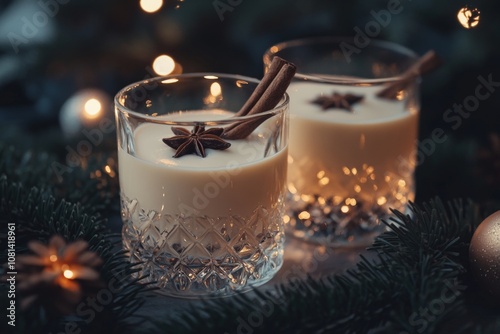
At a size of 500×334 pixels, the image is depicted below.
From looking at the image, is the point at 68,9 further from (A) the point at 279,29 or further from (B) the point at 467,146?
(B) the point at 467,146

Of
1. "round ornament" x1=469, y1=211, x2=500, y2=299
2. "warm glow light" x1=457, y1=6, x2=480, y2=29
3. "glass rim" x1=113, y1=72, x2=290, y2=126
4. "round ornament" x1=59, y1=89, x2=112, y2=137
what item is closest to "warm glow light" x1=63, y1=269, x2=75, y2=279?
"glass rim" x1=113, y1=72, x2=290, y2=126

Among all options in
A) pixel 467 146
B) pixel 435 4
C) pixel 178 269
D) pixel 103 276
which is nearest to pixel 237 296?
pixel 178 269

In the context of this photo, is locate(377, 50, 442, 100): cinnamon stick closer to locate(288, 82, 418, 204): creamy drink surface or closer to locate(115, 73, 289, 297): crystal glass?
locate(288, 82, 418, 204): creamy drink surface

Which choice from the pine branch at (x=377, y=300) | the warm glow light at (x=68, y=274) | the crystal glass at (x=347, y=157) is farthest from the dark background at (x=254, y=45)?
the warm glow light at (x=68, y=274)

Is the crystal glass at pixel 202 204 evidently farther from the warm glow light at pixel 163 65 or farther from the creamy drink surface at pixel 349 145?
the warm glow light at pixel 163 65

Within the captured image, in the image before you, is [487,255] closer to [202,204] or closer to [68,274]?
[202,204]
